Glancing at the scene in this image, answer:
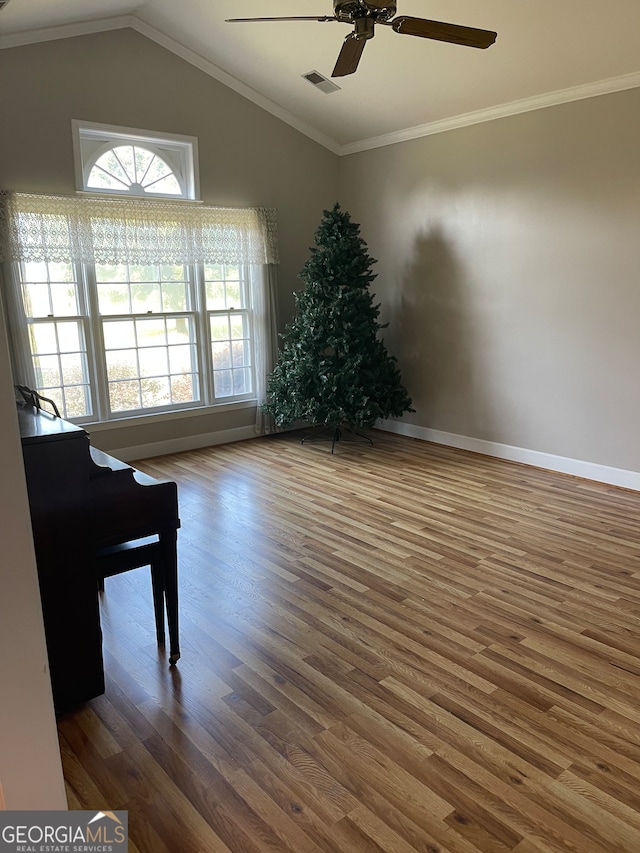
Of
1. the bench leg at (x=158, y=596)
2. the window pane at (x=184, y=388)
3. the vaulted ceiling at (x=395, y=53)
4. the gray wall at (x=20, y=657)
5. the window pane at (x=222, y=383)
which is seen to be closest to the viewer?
the gray wall at (x=20, y=657)

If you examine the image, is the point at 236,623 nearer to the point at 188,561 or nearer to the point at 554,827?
the point at 188,561

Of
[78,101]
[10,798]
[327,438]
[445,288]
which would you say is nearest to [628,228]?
[445,288]

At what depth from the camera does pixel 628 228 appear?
4.44 metres

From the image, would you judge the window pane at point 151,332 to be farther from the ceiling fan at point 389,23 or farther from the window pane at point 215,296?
the ceiling fan at point 389,23

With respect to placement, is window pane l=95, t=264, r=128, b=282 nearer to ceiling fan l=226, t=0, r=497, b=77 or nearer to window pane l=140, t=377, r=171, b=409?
window pane l=140, t=377, r=171, b=409

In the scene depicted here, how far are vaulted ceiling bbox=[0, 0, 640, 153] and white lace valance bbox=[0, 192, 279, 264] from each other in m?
1.12

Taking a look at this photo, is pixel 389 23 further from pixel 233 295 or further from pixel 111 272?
pixel 233 295

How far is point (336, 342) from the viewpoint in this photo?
18.2 feet

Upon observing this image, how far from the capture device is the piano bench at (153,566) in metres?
2.39

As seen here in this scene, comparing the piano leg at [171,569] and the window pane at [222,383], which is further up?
the window pane at [222,383]

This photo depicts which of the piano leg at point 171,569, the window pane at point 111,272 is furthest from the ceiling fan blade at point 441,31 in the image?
the window pane at point 111,272

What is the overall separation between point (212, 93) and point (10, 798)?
5627mm

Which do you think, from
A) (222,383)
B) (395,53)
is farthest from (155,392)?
(395,53)

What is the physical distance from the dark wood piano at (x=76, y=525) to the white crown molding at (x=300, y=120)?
12.1 feet
